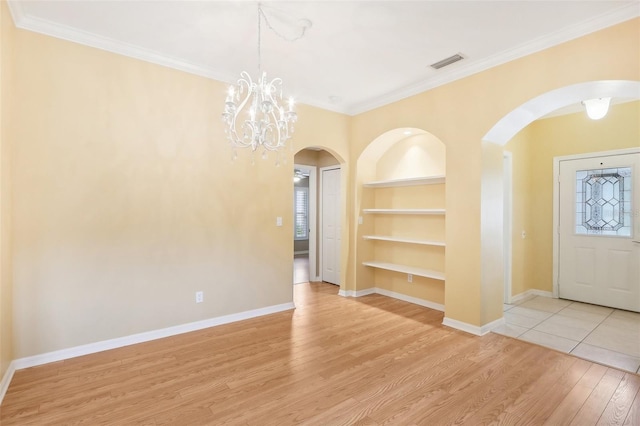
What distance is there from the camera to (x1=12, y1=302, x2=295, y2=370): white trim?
2.70 metres

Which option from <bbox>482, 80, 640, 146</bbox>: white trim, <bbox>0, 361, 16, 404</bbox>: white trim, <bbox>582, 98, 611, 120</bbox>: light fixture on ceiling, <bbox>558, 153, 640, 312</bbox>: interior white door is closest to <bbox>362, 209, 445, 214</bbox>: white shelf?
<bbox>482, 80, 640, 146</bbox>: white trim

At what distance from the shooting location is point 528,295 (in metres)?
4.97

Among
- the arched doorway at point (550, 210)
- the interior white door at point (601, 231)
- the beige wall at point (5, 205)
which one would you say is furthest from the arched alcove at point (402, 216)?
the beige wall at point (5, 205)

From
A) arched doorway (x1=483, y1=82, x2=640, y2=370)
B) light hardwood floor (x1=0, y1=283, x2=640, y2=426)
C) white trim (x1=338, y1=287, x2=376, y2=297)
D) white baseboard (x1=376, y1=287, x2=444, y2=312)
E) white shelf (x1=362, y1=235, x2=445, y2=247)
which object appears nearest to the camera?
light hardwood floor (x1=0, y1=283, x2=640, y2=426)

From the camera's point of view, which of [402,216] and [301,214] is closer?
[402,216]

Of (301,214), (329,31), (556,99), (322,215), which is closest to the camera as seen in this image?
(329,31)

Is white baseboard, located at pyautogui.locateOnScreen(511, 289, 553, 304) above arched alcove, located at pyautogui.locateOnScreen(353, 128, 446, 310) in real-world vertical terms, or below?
below

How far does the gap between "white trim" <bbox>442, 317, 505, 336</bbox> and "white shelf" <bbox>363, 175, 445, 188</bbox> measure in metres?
1.84

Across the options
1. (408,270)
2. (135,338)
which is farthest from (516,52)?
(135,338)

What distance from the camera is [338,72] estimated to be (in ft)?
11.8

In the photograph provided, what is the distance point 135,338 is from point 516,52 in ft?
16.2

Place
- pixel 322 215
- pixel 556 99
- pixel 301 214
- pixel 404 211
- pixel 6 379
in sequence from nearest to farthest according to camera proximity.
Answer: pixel 6 379 → pixel 556 99 → pixel 404 211 → pixel 322 215 → pixel 301 214

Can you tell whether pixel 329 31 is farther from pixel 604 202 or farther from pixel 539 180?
pixel 604 202

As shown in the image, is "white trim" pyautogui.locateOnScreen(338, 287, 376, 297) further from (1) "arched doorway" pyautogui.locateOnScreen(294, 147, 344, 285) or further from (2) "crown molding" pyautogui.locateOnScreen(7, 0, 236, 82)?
(2) "crown molding" pyautogui.locateOnScreen(7, 0, 236, 82)
